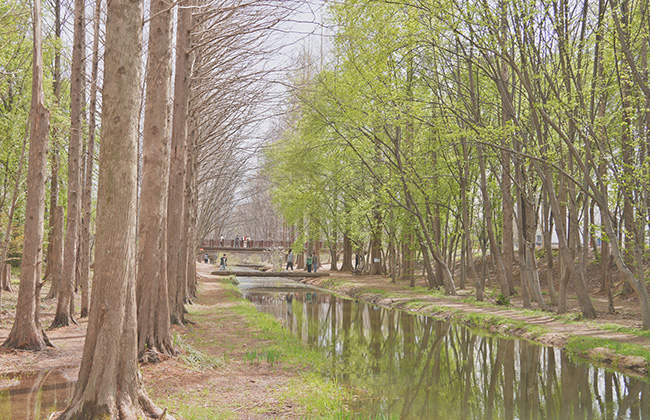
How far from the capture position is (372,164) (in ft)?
82.7

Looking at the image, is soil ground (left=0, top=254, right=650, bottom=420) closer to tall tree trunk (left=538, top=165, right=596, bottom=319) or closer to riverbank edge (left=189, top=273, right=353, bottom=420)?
riverbank edge (left=189, top=273, right=353, bottom=420)

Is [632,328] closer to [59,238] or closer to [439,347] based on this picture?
[439,347]

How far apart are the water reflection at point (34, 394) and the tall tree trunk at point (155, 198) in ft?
4.05

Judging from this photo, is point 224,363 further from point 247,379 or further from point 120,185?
point 120,185

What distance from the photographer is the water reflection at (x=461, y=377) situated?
7.17m

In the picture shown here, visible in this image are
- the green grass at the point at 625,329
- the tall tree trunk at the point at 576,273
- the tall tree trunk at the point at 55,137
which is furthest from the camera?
the tall tree trunk at the point at 55,137

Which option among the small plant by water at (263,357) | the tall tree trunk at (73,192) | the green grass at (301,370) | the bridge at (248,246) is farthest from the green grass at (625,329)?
the bridge at (248,246)

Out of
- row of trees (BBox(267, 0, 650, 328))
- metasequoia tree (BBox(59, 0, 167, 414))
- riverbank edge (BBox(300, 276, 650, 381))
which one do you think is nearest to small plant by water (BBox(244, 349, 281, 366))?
metasequoia tree (BBox(59, 0, 167, 414))

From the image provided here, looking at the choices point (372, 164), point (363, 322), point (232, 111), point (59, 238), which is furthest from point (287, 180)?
point (59, 238)

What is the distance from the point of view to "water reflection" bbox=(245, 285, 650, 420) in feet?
23.5

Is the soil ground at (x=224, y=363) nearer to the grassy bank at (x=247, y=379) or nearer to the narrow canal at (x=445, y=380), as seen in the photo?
the grassy bank at (x=247, y=379)

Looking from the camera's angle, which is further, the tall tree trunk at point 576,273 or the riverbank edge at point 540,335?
the tall tree trunk at point 576,273

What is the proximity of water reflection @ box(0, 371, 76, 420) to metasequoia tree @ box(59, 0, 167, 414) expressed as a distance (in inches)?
41.6

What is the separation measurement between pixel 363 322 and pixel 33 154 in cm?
1058
